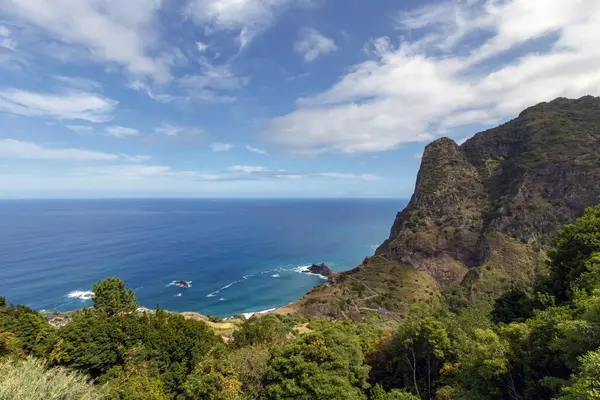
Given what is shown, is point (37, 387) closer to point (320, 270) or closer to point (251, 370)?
point (251, 370)

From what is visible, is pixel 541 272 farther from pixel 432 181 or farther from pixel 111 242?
pixel 111 242

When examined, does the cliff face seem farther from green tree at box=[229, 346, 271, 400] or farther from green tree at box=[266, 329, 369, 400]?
green tree at box=[229, 346, 271, 400]

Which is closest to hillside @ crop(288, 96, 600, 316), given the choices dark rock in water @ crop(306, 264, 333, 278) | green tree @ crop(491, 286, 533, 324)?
dark rock in water @ crop(306, 264, 333, 278)

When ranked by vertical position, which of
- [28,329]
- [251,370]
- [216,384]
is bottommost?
[251,370]

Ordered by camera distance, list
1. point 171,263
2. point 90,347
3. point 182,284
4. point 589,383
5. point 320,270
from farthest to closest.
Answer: point 320,270 < point 171,263 < point 182,284 < point 90,347 < point 589,383

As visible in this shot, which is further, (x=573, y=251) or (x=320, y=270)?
(x=320, y=270)

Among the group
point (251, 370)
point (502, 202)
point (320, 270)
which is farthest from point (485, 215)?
point (251, 370)
